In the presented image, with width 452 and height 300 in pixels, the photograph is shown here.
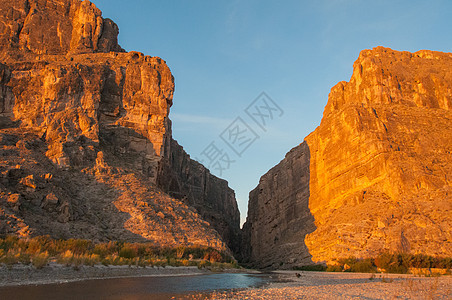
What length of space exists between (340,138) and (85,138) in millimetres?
36636

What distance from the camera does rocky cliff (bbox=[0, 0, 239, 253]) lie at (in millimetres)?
32750

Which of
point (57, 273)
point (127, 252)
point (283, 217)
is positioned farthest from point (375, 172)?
point (57, 273)

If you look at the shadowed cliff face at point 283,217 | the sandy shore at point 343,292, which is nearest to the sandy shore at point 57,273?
the sandy shore at point 343,292

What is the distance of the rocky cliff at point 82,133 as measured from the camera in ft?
107

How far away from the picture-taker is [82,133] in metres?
44.4

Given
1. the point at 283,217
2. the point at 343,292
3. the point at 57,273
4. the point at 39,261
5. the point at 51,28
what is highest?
the point at 51,28

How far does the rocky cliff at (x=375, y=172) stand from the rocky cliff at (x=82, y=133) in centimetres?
1554

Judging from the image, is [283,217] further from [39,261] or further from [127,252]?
[39,261]

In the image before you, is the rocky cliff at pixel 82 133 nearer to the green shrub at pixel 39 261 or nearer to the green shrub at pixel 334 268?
the green shrub at pixel 334 268

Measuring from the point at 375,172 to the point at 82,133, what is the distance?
125 ft

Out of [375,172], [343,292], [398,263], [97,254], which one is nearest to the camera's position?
[343,292]

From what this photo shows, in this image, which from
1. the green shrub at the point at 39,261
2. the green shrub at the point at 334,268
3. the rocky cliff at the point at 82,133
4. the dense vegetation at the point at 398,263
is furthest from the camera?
the green shrub at the point at 334,268

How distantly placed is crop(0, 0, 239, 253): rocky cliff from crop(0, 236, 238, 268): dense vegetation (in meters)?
2.08

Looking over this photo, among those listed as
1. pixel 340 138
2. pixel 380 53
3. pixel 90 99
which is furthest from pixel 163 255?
pixel 380 53
